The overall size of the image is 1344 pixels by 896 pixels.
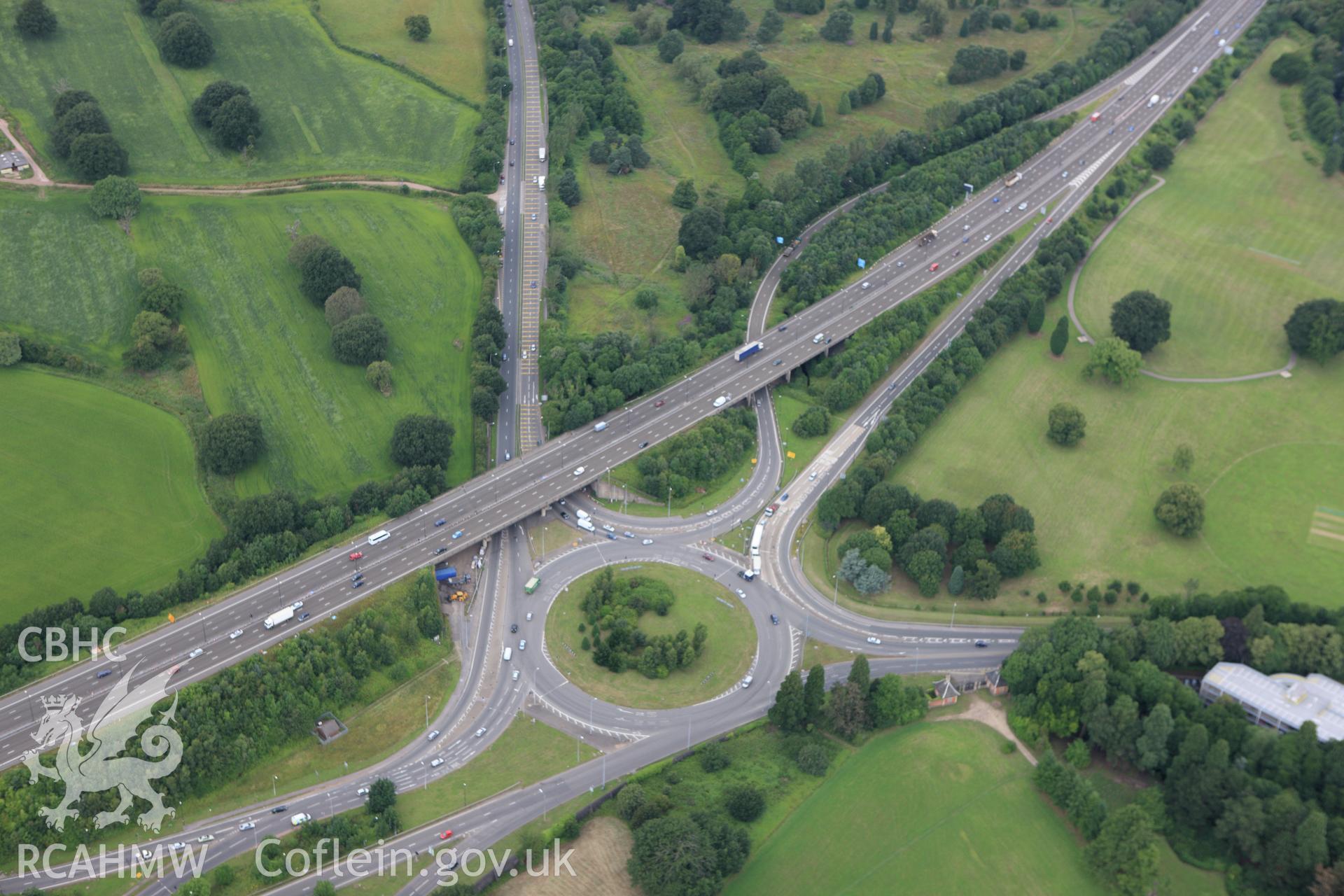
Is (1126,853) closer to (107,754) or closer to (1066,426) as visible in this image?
(1066,426)

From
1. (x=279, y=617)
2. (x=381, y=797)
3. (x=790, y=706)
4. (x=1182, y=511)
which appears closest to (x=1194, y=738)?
(x=790, y=706)

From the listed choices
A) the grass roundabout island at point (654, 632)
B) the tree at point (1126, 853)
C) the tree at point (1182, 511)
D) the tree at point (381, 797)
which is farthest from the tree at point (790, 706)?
the tree at point (1182, 511)

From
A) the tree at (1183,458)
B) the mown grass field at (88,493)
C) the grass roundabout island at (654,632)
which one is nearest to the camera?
the grass roundabout island at (654,632)

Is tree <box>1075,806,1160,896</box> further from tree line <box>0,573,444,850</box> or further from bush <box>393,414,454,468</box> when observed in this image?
bush <box>393,414,454,468</box>

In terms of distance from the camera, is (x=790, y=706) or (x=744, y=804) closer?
(x=744, y=804)

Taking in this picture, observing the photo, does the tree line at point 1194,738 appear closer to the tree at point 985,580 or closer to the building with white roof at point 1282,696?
the building with white roof at point 1282,696

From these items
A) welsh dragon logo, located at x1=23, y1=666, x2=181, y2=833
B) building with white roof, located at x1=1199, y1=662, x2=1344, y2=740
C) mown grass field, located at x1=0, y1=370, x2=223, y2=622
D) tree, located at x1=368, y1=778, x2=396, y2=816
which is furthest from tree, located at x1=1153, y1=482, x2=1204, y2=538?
welsh dragon logo, located at x1=23, y1=666, x2=181, y2=833
